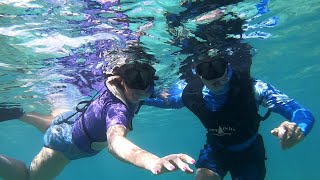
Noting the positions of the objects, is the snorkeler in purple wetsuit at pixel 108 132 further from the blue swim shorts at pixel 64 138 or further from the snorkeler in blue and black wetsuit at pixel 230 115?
the snorkeler in blue and black wetsuit at pixel 230 115

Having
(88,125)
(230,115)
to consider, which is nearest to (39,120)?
(88,125)

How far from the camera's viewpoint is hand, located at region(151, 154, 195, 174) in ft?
12.2

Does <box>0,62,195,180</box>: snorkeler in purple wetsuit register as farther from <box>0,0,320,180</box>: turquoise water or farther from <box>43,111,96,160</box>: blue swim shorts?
<box>0,0,320,180</box>: turquoise water

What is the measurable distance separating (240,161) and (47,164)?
531 centimetres

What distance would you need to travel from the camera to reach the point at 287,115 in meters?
7.29

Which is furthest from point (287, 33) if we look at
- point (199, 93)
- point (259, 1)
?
point (199, 93)

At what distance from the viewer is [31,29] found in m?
10.0

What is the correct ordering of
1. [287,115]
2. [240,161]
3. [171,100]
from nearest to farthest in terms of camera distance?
[287,115]
[240,161]
[171,100]

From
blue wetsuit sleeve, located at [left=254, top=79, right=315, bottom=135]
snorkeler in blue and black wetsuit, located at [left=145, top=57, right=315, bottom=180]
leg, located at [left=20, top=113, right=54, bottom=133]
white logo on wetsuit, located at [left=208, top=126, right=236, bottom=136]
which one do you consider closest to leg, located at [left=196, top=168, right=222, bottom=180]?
snorkeler in blue and black wetsuit, located at [left=145, top=57, right=315, bottom=180]

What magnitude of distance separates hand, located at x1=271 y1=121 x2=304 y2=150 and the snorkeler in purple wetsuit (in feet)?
8.42

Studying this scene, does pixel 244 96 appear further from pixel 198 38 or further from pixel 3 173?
pixel 3 173

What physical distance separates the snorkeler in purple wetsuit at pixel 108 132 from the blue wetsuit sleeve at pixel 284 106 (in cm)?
264

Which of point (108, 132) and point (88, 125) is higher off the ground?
point (108, 132)

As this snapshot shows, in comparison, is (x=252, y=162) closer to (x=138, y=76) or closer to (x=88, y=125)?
(x=138, y=76)
